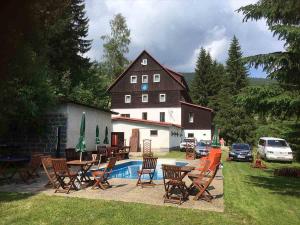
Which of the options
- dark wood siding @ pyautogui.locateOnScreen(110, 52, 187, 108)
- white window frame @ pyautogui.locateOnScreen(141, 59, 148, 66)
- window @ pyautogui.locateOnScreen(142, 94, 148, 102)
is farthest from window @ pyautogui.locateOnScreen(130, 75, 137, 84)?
window @ pyautogui.locateOnScreen(142, 94, 148, 102)

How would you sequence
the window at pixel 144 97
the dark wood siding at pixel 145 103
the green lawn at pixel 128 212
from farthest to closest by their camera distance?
the window at pixel 144 97
the dark wood siding at pixel 145 103
the green lawn at pixel 128 212

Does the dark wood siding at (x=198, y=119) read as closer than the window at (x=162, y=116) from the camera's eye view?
No

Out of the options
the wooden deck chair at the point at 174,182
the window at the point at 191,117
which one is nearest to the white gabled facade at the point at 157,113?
the window at the point at 191,117

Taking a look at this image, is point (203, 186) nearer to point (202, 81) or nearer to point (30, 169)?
point (30, 169)

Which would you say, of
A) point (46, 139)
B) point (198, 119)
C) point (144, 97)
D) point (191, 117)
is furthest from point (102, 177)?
point (198, 119)

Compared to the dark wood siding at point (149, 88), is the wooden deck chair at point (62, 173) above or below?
below

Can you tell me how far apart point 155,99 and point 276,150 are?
2517 centimetres

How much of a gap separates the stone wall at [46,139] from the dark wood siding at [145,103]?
30.1 m

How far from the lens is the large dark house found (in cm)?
5028

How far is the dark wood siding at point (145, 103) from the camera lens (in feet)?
165

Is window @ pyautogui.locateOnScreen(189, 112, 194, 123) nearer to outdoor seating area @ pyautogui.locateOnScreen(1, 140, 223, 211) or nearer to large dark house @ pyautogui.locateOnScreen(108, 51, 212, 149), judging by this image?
large dark house @ pyautogui.locateOnScreen(108, 51, 212, 149)

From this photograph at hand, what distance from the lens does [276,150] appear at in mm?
27844

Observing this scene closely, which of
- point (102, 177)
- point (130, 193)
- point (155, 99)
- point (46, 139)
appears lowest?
point (130, 193)

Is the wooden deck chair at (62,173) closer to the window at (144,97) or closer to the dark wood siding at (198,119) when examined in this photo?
the dark wood siding at (198,119)
